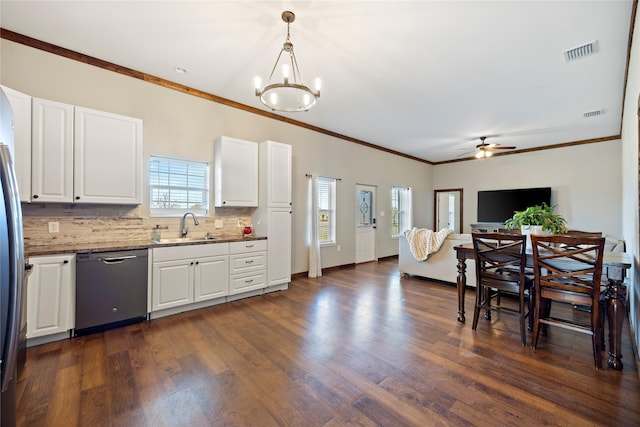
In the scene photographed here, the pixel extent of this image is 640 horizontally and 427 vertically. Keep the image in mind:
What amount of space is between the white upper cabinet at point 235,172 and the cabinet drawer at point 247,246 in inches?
23.7

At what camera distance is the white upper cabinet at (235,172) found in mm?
3953

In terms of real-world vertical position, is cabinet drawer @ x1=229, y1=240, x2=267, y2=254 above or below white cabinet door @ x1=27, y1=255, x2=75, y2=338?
above

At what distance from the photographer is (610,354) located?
2.22 m

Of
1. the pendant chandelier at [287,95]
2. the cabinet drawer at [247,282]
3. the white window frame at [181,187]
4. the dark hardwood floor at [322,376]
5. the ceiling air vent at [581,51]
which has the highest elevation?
the ceiling air vent at [581,51]

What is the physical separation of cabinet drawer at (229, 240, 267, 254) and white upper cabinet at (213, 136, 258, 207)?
1.98 ft

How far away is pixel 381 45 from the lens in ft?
9.46

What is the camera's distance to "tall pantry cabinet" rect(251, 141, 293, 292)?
4246mm

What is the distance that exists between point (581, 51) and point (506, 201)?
17.2ft

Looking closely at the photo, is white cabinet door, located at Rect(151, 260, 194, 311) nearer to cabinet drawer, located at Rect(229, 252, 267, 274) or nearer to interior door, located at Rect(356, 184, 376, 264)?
cabinet drawer, located at Rect(229, 252, 267, 274)

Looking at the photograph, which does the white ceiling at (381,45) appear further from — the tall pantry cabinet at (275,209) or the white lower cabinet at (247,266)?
the white lower cabinet at (247,266)

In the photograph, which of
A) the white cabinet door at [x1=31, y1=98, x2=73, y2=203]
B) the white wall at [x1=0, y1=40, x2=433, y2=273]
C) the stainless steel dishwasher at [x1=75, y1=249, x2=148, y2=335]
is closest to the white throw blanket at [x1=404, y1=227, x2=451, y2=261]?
the white wall at [x1=0, y1=40, x2=433, y2=273]

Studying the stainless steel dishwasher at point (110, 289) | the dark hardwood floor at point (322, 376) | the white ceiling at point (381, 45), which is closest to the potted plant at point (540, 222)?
the dark hardwood floor at point (322, 376)

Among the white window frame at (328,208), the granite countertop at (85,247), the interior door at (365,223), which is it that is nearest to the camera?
the granite countertop at (85,247)

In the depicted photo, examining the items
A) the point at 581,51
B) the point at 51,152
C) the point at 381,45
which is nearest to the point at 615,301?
the point at 581,51
